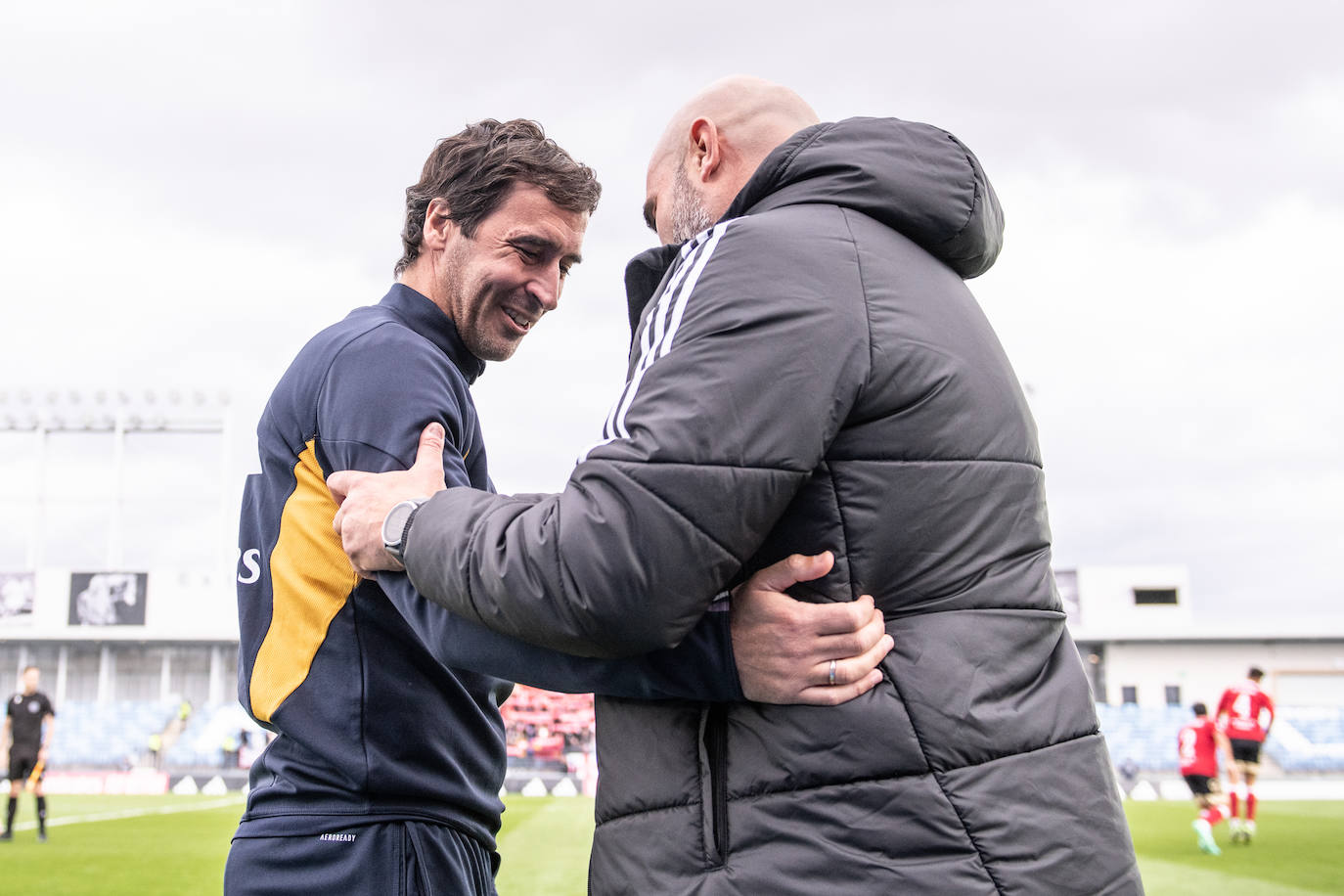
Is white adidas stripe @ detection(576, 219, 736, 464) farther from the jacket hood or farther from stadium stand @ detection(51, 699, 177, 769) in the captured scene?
stadium stand @ detection(51, 699, 177, 769)

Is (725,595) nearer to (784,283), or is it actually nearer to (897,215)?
(784,283)

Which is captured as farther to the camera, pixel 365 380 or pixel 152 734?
pixel 152 734

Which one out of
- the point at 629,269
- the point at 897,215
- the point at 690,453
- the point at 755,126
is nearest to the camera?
the point at 690,453

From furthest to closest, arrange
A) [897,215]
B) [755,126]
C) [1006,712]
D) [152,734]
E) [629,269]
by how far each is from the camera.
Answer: [152,734], [755,126], [629,269], [897,215], [1006,712]

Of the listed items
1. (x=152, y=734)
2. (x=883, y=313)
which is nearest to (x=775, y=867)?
(x=883, y=313)

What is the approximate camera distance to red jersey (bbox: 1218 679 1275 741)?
15.4 m

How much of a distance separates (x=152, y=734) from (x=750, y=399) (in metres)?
39.5

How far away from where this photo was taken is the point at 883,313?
5.38ft

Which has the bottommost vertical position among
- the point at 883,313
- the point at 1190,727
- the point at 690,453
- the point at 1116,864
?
the point at 1190,727

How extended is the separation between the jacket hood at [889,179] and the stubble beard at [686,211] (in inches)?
13.3

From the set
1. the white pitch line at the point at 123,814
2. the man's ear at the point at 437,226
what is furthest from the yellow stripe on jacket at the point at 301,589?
the white pitch line at the point at 123,814

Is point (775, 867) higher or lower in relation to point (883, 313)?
lower

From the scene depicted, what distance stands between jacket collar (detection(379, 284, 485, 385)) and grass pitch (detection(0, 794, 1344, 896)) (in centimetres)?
765

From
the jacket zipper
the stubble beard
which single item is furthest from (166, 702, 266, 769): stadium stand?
the jacket zipper
